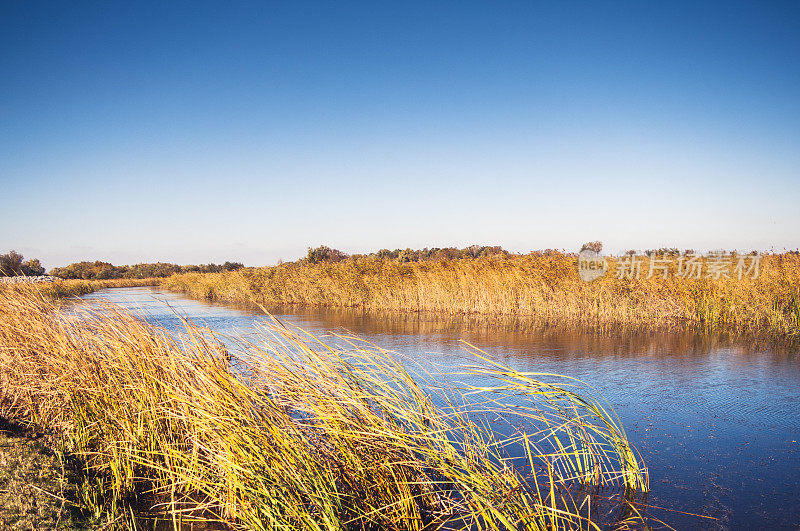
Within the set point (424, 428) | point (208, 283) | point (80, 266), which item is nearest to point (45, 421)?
point (424, 428)

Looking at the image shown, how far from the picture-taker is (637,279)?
1478 centimetres

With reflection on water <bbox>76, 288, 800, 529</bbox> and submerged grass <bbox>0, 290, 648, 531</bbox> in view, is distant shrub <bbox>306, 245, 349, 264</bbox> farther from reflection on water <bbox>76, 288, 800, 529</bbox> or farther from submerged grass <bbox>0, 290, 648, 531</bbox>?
submerged grass <bbox>0, 290, 648, 531</bbox>

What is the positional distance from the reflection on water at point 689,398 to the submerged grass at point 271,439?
17.0 inches

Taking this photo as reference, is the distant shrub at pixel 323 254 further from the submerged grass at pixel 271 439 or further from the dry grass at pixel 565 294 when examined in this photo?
the submerged grass at pixel 271 439

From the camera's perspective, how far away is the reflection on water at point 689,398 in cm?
390

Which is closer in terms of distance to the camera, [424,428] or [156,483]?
[424,428]

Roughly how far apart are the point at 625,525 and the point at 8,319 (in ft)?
20.5

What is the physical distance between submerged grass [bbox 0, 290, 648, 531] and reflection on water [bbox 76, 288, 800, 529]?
0.43 metres

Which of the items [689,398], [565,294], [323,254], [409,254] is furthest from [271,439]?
[409,254]

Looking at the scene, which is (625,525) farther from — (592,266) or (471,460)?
(592,266)

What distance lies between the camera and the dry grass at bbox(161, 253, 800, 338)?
12734mm

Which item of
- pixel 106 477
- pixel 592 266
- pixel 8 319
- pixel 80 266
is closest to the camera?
pixel 106 477

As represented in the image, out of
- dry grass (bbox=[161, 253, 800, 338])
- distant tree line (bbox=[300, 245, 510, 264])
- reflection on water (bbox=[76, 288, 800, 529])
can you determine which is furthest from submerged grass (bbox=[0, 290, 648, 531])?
distant tree line (bbox=[300, 245, 510, 264])

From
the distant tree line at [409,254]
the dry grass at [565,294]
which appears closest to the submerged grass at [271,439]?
the dry grass at [565,294]
